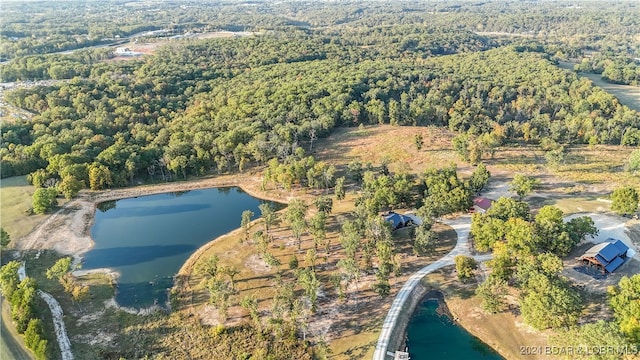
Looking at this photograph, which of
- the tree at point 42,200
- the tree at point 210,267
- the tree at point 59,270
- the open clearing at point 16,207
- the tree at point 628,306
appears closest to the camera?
the tree at point 628,306

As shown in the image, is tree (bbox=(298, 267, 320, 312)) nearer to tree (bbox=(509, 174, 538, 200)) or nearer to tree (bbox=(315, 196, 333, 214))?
tree (bbox=(315, 196, 333, 214))

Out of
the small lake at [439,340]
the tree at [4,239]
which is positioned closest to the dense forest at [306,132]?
the small lake at [439,340]

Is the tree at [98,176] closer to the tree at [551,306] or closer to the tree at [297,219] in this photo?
the tree at [297,219]

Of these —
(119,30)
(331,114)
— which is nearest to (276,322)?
(331,114)

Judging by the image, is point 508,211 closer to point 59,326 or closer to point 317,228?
point 317,228

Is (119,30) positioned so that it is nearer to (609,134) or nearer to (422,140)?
(422,140)

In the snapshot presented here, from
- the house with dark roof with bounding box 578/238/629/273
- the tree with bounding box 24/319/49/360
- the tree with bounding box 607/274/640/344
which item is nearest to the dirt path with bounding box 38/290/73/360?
the tree with bounding box 24/319/49/360
